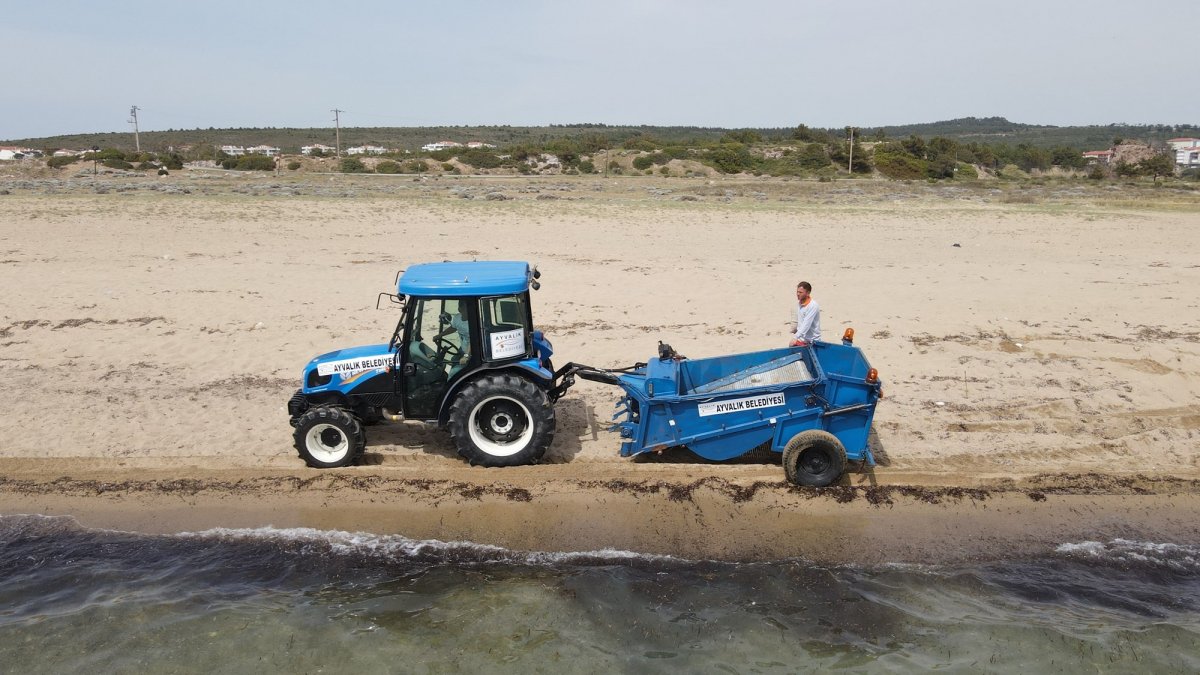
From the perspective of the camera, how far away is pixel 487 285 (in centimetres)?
690

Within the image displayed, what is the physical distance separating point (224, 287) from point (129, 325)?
7.38 ft

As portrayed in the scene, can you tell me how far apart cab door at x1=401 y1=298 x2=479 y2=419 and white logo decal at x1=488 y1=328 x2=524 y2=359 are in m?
0.15

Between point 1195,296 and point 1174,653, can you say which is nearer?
point 1174,653

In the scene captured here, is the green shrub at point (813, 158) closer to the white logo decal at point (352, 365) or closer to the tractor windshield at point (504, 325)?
the tractor windshield at point (504, 325)

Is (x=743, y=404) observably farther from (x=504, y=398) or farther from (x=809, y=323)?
(x=504, y=398)

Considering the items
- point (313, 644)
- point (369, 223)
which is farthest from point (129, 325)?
point (369, 223)

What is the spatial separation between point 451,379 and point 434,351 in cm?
28

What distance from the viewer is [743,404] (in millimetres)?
6988

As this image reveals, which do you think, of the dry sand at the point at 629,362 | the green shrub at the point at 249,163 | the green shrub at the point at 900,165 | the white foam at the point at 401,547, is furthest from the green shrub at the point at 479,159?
the white foam at the point at 401,547

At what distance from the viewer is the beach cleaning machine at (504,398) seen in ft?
22.7

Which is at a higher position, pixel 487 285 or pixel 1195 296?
pixel 487 285

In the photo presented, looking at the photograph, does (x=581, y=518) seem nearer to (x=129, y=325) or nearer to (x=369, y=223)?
(x=129, y=325)

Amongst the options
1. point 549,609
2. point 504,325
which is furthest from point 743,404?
point 549,609

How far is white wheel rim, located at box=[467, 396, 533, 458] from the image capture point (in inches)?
281
